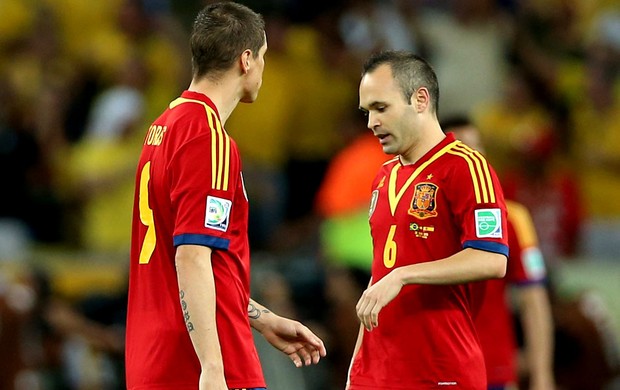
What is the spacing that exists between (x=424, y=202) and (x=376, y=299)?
1.88 feet

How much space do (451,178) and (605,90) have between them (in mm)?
6408

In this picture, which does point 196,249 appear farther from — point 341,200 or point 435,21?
point 435,21

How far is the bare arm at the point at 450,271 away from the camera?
5.25m

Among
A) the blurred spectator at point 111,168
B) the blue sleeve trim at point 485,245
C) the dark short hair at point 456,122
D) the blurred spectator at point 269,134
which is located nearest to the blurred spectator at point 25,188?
the blurred spectator at point 111,168

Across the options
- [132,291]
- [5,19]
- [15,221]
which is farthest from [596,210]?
[132,291]

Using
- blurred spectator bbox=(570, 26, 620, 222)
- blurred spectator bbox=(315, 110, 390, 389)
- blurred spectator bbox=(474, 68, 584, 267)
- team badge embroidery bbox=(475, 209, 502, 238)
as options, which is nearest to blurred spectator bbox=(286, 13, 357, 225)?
blurred spectator bbox=(315, 110, 390, 389)

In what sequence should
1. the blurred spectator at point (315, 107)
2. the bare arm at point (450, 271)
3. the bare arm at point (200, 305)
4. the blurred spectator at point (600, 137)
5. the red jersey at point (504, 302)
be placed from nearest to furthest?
1. the bare arm at point (200, 305)
2. the bare arm at point (450, 271)
3. the red jersey at point (504, 302)
4. the blurred spectator at point (600, 137)
5. the blurred spectator at point (315, 107)

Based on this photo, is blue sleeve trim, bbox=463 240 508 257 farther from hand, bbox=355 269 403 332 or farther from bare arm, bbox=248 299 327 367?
bare arm, bbox=248 299 327 367

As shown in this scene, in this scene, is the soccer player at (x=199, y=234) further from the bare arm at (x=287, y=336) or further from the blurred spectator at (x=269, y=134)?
the blurred spectator at (x=269, y=134)

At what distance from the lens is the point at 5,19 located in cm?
1343

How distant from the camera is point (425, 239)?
5.51 m

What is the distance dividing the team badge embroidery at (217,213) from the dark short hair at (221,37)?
0.56 metres

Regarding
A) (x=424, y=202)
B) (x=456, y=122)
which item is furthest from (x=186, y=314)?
(x=456, y=122)

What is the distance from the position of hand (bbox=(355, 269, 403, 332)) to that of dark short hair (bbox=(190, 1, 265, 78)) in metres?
1.06
